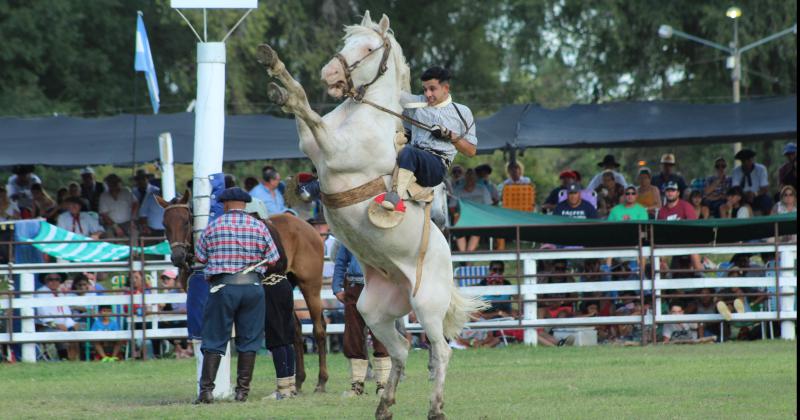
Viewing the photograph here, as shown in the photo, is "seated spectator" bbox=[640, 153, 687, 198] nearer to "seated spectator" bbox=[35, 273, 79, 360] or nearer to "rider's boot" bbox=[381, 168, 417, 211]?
"seated spectator" bbox=[35, 273, 79, 360]

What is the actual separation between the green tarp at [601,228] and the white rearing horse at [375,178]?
7.18 metres

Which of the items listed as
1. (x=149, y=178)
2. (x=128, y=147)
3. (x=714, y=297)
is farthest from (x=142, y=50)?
(x=714, y=297)

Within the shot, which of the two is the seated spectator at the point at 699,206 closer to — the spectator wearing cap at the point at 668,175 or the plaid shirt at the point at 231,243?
the spectator wearing cap at the point at 668,175

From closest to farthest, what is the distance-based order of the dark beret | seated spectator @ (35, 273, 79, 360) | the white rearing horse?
1. the white rearing horse
2. the dark beret
3. seated spectator @ (35, 273, 79, 360)

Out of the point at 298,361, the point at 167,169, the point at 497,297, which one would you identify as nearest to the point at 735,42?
the point at 497,297

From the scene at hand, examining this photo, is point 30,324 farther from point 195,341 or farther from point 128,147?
point 195,341

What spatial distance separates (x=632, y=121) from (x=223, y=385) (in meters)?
9.19

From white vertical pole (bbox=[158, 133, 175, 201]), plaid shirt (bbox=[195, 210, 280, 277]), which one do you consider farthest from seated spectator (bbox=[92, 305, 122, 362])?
plaid shirt (bbox=[195, 210, 280, 277])

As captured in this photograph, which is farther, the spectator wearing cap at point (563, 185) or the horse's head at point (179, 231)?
the spectator wearing cap at point (563, 185)

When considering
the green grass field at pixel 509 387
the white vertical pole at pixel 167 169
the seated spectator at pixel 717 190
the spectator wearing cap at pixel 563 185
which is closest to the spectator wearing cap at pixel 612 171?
the spectator wearing cap at pixel 563 185

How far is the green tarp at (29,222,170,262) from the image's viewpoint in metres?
16.9

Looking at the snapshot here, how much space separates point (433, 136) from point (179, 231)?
2.94 m

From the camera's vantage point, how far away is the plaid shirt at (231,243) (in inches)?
439

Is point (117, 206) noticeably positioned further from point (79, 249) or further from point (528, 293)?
point (528, 293)
